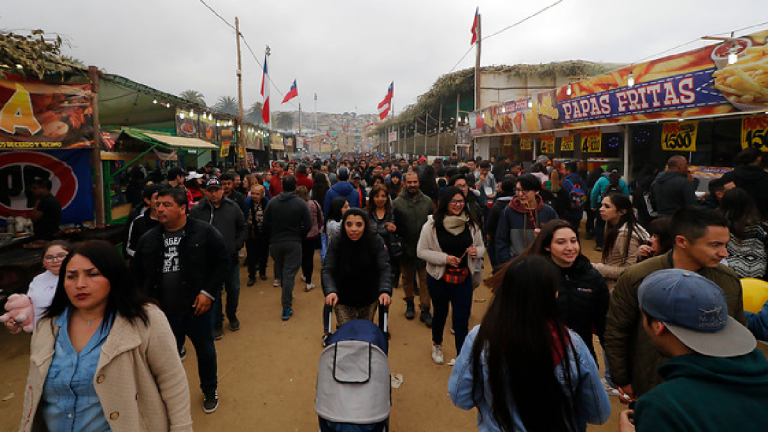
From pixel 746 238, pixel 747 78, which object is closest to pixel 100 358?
pixel 746 238

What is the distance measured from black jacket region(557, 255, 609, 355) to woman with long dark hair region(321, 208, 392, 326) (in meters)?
1.56

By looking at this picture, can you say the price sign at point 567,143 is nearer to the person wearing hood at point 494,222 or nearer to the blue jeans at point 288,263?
the person wearing hood at point 494,222

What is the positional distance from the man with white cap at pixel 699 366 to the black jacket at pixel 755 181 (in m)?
5.67

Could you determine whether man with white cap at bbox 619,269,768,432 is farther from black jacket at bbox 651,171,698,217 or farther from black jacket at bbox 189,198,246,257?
black jacket at bbox 651,171,698,217

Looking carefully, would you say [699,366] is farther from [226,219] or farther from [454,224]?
[226,219]

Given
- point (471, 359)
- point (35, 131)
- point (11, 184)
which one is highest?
point (35, 131)

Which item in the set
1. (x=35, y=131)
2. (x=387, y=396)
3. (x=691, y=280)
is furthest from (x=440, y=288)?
(x=35, y=131)

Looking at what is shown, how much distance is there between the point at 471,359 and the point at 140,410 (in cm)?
162

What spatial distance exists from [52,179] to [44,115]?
1.44m

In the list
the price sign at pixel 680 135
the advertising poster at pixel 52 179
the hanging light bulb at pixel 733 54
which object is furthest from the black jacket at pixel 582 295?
the price sign at pixel 680 135

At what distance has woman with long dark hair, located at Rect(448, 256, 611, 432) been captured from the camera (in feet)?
5.32

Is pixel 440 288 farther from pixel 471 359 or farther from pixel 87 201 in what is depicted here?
pixel 87 201

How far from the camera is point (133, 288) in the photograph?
190 cm

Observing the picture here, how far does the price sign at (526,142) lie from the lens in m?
15.9
